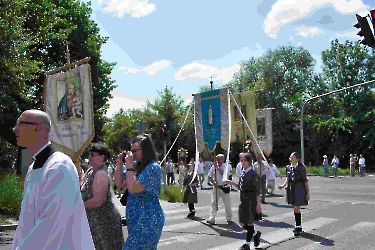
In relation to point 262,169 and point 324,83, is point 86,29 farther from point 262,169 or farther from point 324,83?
point 324,83

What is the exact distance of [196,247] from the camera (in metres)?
7.36

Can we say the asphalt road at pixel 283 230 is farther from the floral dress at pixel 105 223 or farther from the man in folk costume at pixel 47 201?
the man in folk costume at pixel 47 201

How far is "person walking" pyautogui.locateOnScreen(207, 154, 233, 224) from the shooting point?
1006 centimetres

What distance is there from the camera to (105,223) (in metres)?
3.78

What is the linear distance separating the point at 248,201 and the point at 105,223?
157 inches

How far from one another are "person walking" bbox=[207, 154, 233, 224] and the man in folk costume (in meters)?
7.93

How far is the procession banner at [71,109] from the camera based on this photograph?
7898 millimetres

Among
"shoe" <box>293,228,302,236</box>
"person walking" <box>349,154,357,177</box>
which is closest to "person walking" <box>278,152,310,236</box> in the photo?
"shoe" <box>293,228,302,236</box>

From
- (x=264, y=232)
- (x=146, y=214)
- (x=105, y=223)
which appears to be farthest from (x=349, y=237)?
(x=105, y=223)

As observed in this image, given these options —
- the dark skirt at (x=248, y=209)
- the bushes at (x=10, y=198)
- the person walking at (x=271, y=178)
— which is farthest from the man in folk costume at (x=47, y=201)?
the person walking at (x=271, y=178)

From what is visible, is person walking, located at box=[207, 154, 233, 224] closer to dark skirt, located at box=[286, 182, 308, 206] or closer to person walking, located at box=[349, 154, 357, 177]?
dark skirt, located at box=[286, 182, 308, 206]

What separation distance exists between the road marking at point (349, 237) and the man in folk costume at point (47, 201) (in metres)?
5.95

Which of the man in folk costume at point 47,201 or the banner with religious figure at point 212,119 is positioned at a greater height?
the banner with religious figure at point 212,119

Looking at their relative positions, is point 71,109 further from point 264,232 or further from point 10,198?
point 264,232
